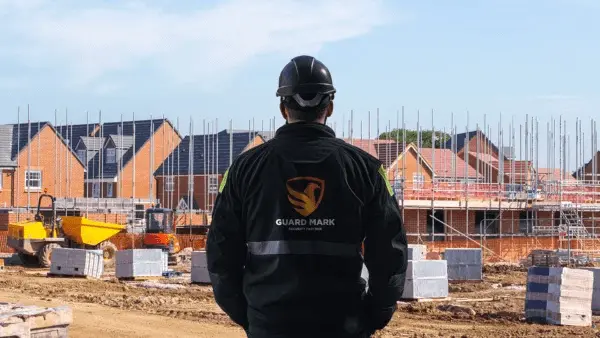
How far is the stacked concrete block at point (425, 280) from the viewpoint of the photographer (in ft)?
66.1

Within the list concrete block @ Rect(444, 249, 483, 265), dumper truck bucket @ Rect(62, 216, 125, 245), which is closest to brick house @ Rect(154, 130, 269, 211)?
dumper truck bucket @ Rect(62, 216, 125, 245)

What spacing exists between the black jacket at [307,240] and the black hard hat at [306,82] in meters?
0.11

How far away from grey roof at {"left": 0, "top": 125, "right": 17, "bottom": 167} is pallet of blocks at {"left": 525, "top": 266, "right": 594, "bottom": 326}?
3719 centimetres

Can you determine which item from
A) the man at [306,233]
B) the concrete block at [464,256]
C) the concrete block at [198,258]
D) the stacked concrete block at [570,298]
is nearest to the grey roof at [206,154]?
the concrete block at [464,256]

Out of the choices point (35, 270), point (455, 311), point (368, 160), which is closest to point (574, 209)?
point (35, 270)

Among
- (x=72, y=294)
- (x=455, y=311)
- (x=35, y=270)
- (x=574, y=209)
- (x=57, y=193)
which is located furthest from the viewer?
(x=57, y=193)

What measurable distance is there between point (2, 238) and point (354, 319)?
3639 cm

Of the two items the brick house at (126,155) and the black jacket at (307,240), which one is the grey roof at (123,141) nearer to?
the brick house at (126,155)

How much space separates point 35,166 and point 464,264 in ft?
103

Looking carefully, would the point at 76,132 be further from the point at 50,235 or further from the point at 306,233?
the point at 306,233

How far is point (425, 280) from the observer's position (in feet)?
66.8

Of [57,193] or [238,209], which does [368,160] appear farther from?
[57,193]

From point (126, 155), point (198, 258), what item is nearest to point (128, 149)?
point (126, 155)

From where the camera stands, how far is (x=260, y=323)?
366cm
